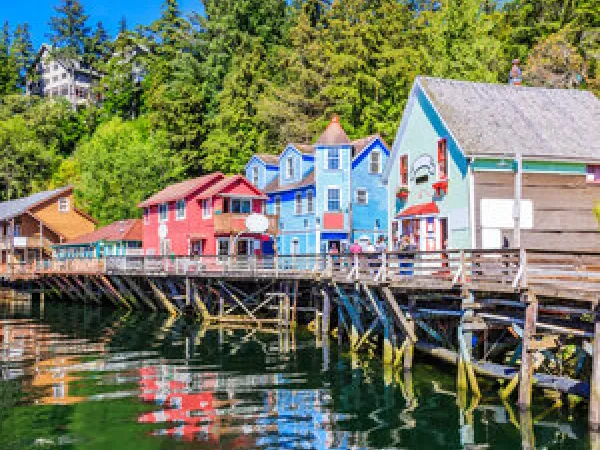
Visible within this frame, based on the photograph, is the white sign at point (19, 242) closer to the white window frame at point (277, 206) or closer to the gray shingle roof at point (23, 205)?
the gray shingle roof at point (23, 205)

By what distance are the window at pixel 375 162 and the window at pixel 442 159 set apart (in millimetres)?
16390

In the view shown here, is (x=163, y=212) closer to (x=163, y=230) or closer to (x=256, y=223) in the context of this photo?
(x=163, y=230)

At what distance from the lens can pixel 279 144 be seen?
62.1 meters

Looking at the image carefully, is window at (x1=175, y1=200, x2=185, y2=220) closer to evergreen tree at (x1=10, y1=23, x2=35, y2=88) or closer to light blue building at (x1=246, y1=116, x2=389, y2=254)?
light blue building at (x1=246, y1=116, x2=389, y2=254)

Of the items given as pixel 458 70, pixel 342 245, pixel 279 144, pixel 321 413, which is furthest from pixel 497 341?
pixel 279 144

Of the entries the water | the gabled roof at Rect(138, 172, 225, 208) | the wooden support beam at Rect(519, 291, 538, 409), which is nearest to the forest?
the gabled roof at Rect(138, 172, 225, 208)

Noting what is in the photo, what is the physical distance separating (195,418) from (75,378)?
7157 mm

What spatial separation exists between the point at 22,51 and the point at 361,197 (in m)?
85.2

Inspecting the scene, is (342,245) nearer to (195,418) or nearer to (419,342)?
(419,342)

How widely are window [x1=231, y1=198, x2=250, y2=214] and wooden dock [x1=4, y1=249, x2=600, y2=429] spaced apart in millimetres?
6949

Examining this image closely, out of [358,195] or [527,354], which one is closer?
[527,354]

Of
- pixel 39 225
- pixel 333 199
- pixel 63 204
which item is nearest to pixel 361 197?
pixel 333 199

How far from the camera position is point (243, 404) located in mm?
18297

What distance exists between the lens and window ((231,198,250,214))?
47031 mm
